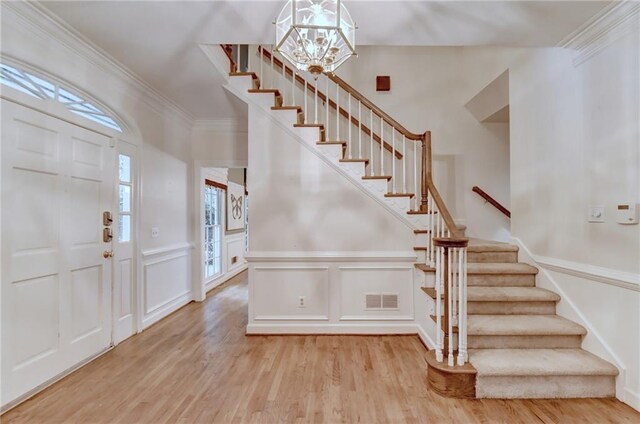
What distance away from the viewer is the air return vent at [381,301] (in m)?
3.49

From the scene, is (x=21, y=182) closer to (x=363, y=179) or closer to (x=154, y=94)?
(x=154, y=94)

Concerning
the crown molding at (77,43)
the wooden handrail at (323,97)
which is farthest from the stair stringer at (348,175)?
the crown molding at (77,43)

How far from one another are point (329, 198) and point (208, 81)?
5.92ft

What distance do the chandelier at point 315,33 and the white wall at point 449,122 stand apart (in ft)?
10.2

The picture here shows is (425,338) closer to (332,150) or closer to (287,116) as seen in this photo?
(332,150)

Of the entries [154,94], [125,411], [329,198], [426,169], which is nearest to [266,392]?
[125,411]

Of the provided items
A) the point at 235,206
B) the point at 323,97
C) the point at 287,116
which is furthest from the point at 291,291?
the point at 235,206

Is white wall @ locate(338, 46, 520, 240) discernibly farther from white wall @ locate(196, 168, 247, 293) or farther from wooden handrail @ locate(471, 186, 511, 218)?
white wall @ locate(196, 168, 247, 293)

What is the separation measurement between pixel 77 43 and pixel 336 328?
3.52 meters

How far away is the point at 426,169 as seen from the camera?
10.8ft

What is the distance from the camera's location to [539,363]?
91.2 inches

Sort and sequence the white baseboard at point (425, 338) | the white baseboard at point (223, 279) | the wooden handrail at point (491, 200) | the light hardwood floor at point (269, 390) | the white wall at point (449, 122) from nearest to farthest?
the light hardwood floor at point (269, 390), the white baseboard at point (425, 338), the wooden handrail at point (491, 200), the white wall at point (449, 122), the white baseboard at point (223, 279)

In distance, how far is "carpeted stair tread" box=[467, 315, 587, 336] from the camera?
2533 mm

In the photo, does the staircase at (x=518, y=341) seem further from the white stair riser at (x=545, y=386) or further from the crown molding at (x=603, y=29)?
the crown molding at (x=603, y=29)
